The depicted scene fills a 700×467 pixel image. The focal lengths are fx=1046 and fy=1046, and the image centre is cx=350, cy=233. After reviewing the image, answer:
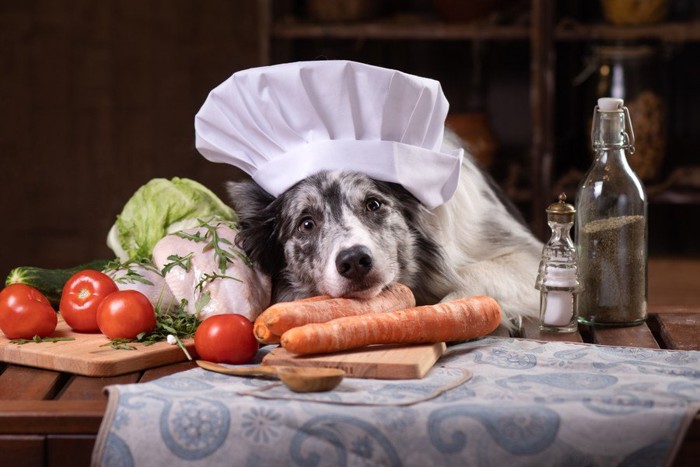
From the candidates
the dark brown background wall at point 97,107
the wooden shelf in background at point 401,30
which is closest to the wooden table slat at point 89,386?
the wooden shelf in background at point 401,30

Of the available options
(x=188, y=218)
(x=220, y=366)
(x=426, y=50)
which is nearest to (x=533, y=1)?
(x=426, y=50)

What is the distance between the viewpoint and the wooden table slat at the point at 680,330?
1.78 m

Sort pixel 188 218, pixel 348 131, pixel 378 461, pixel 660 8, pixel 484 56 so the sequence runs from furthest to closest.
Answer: pixel 484 56 → pixel 660 8 → pixel 188 218 → pixel 348 131 → pixel 378 461

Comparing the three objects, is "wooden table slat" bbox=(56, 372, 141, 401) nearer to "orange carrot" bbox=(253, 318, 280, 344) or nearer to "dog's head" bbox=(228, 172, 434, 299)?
"orange carrot" bbox=(253, 318, 280, 344)

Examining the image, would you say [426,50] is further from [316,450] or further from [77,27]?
[316,450]

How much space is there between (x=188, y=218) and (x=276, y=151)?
468 millimetres

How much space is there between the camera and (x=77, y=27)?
13.4ft

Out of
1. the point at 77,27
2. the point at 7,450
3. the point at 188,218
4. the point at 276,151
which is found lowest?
the point at 7,450

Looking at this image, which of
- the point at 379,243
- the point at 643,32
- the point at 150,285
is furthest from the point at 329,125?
the point at 643,32

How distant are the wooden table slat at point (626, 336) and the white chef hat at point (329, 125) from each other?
39 cm

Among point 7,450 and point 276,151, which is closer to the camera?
point 7,450

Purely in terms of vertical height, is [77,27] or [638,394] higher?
[77,27]

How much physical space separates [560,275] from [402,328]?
0.36 meters

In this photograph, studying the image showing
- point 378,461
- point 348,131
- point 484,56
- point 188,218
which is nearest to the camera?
point 378,461
